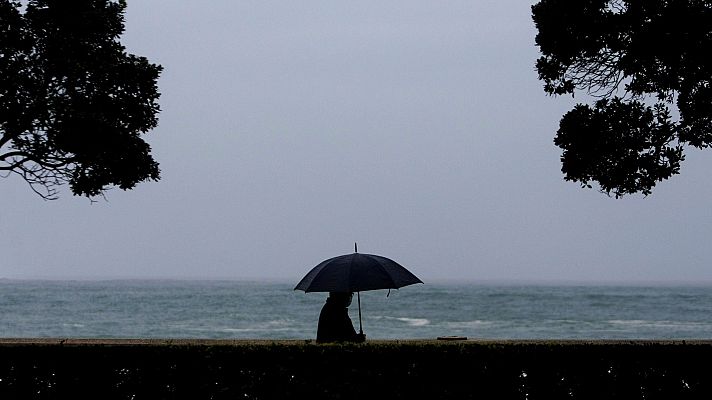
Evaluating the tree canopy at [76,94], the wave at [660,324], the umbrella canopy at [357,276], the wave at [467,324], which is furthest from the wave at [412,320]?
the umbrella canopy at [357,276]

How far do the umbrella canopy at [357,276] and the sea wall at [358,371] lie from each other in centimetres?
81

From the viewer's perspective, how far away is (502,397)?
10688mm

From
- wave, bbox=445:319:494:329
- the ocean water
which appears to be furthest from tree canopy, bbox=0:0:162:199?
wave, bbox=445:319:494:329

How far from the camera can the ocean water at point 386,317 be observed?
63.8 m

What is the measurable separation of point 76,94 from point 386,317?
6189cm

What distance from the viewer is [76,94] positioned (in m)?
17.6

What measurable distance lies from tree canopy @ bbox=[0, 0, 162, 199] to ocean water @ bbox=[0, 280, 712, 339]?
134 ft

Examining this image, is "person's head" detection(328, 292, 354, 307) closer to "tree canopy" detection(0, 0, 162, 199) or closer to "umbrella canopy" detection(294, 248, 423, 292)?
"umbrella canopy" detection(294, 248, 423, 292)

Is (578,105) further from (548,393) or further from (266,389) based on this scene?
(266,389)

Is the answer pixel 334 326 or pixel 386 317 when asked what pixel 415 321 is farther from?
pixel 334 326

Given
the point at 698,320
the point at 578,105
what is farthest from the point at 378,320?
the point at 578,105

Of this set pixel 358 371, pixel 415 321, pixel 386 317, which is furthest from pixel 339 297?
pixel 386 317

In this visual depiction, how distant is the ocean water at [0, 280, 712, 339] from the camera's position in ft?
209

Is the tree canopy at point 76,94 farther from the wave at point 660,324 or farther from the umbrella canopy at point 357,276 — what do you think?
the wave at point 660,324
